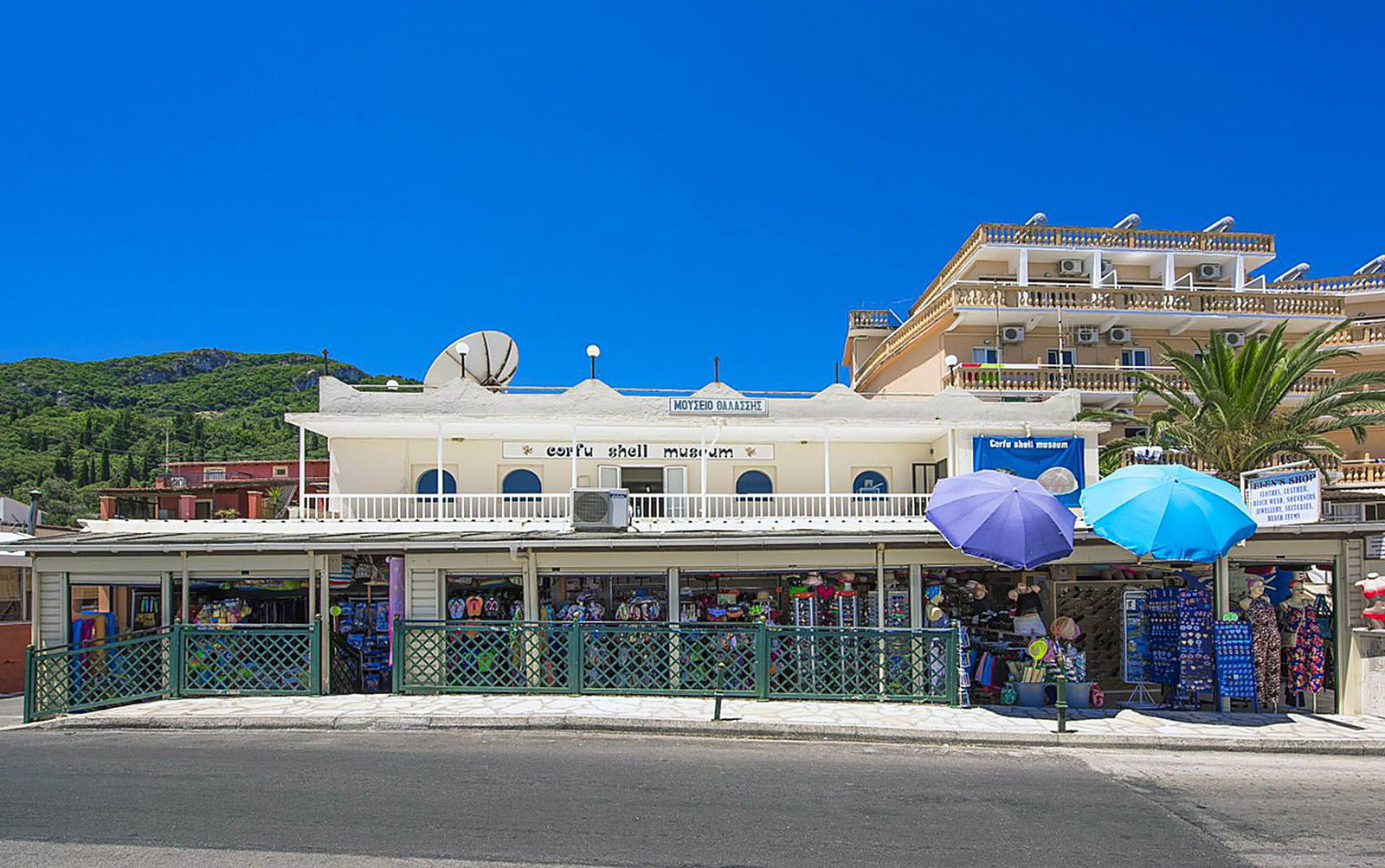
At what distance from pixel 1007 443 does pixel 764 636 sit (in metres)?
11.1

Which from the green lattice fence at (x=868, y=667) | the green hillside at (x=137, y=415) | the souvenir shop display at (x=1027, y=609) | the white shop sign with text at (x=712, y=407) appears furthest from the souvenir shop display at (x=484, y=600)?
the green hillside at (x=137, y=415)

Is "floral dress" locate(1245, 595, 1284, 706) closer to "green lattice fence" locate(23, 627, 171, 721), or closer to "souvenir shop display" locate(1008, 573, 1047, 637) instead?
"souvenir shop display" locate(1008, 573, 1047, 637)

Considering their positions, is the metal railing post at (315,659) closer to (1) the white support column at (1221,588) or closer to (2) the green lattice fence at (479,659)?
(2) the green lattice fence at (479,659)

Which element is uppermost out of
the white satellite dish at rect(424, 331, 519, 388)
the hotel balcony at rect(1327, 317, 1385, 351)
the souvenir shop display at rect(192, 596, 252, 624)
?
the hotel balcony at rect(1327, 317, 1385, 351)

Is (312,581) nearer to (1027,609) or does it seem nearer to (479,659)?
(479,659)

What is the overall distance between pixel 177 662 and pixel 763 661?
8532 mm

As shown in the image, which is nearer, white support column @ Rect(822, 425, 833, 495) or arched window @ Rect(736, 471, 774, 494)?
white support column @ Rect(822, 425, 833, 495)

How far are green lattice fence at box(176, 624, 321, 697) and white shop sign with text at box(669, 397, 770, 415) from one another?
949 cm

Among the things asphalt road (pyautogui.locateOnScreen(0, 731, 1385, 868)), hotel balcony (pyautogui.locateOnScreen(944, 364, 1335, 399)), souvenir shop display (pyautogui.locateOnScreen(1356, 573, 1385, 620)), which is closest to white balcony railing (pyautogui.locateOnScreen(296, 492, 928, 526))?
souvenir shop display (pyautogui.locateOnScreen(1356, 573, 1385, 620))

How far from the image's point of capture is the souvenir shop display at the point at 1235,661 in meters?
14.7

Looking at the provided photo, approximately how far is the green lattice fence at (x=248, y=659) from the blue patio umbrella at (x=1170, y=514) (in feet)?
38.0

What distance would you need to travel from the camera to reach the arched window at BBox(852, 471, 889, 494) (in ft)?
77.6

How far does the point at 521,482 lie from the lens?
885 inches

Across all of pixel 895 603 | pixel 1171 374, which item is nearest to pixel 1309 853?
pixel 895 603
